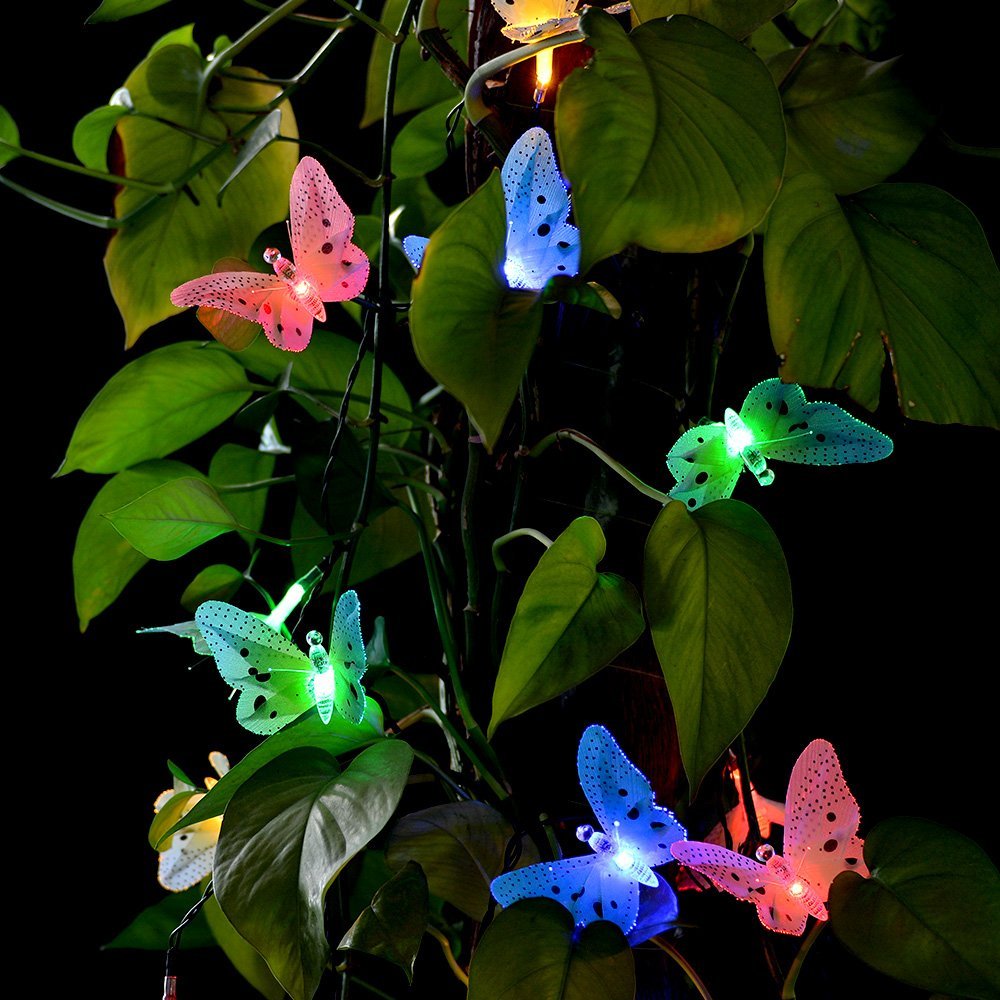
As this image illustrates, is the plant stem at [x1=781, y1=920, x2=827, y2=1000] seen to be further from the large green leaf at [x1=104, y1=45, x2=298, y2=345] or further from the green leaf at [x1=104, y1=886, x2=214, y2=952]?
the large green leaf at [x1=104, y1=45, x2=298, y2=345]

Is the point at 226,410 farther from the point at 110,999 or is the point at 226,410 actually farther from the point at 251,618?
the point at 110,999

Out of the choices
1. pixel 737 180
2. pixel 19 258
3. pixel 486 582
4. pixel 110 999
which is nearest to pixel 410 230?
pixel 486 582

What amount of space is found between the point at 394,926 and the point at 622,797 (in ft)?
0.50

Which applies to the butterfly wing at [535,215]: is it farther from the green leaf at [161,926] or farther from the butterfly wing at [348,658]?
the green leaf at [161,926]

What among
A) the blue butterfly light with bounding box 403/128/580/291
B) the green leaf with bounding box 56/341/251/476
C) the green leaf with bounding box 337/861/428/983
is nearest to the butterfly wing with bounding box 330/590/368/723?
the green leaf with bounding box 337/861/428/983

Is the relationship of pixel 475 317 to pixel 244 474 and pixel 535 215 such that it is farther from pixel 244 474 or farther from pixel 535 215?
pixel 244 474

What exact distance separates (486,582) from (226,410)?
0.30 m

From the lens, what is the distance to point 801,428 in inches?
21.6

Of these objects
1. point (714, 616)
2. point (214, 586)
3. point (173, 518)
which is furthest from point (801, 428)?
point (214, 586)

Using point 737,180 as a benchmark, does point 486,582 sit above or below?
below

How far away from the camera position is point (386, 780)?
1.77 ft

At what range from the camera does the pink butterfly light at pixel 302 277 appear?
1.93 feet

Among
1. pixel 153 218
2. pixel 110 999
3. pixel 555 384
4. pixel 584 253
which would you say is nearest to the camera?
pixel 584 253

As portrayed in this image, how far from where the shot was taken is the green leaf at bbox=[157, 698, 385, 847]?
0.59 metres
